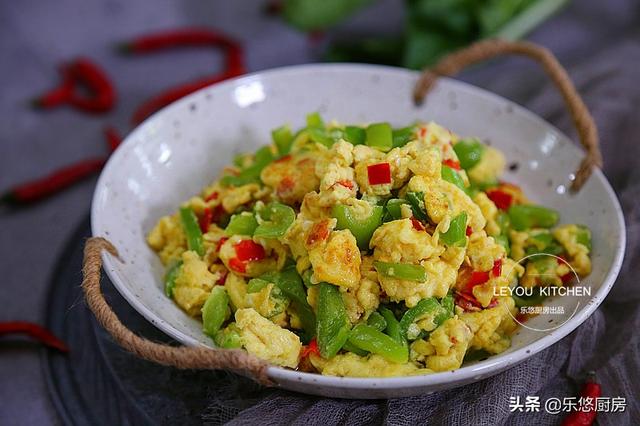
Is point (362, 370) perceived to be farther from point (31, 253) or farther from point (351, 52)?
point (351, 52)

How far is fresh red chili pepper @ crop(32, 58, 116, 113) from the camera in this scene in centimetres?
334

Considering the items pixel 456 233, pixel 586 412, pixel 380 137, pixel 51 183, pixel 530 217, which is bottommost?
pixel 586 412

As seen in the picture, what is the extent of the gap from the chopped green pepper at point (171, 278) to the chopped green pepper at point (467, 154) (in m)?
0.91

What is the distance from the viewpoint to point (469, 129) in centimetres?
258

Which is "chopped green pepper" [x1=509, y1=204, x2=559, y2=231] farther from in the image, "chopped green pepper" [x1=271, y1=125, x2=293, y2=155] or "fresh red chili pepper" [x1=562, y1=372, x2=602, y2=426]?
"chopped green pepper" [x1=271, y1=125, x2=293, y2=155]

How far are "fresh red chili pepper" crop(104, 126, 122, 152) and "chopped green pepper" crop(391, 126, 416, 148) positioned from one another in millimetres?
1491

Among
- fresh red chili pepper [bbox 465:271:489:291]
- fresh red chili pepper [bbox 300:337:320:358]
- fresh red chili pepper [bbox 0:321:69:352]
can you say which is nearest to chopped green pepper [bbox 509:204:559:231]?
fresh red chili pepper [bbox 465:271:489:291]

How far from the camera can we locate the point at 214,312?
1.80 m

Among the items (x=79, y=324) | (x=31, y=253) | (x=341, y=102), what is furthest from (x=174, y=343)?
(x=341, y=102)

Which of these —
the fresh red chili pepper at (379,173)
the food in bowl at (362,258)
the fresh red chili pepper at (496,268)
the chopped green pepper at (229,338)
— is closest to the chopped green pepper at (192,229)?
the food in bowl at (362,258)

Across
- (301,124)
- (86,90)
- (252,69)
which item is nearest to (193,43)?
(252,69)

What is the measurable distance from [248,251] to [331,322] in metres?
0.34

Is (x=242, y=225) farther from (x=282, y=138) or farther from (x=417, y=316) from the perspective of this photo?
(x=417, y=316)

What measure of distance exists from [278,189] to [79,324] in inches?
32.2
